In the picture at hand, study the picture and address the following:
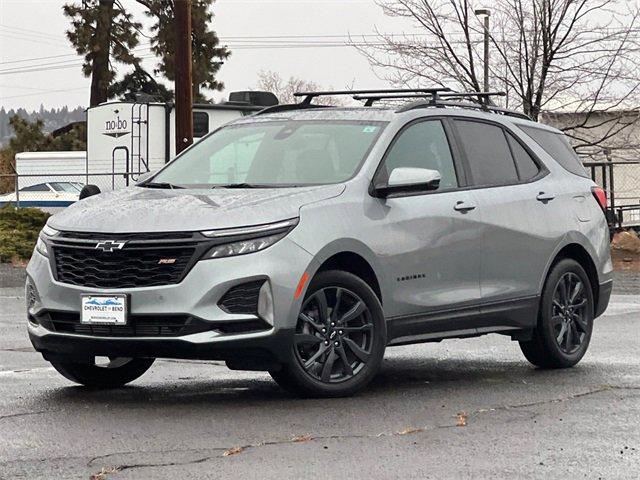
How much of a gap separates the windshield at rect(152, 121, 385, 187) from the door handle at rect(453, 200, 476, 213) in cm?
70

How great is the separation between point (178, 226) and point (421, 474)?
233 centimetres

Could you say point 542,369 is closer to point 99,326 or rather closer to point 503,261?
point 503,261

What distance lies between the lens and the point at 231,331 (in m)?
7.49

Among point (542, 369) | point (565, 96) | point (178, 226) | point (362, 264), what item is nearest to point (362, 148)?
point (362, 264)

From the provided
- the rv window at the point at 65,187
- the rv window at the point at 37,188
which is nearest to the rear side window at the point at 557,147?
the rv window at the point at 65,187

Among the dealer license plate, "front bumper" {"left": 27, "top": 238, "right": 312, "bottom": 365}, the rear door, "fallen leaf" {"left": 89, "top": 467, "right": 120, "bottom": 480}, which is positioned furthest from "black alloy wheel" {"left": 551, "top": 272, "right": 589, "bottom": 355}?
"fallen leaf" {"left": 89, "top": 467, "right": 120, "bottom": 480}

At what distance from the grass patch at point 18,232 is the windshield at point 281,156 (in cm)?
1390

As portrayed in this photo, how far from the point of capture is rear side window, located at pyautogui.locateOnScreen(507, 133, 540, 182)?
9797mm

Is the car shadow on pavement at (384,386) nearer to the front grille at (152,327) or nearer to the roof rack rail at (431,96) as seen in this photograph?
the front grille at (152,327)

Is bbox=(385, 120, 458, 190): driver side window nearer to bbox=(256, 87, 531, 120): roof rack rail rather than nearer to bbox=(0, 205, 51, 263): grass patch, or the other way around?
bbox=(256, 87, 531, 120): roof rack rail

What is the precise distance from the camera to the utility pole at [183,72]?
68.3ft

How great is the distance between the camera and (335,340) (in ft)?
25.9

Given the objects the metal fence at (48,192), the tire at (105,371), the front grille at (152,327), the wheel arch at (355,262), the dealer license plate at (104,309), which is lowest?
the metal fence at (48,192)

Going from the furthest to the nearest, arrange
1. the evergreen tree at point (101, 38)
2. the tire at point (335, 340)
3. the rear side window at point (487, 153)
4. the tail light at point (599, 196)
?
the evergreen tree at point (101, 38) → the tail light at point (599, 196) → the rear side window at point (487, 153) → the tire at point (335, 340)
